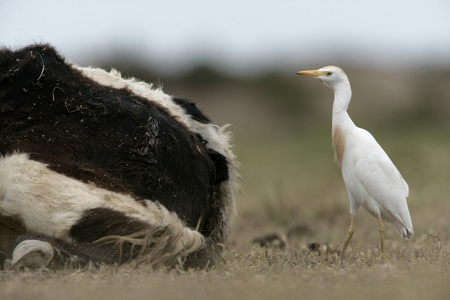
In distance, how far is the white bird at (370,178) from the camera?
533cm

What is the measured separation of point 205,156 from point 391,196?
4.41 ft

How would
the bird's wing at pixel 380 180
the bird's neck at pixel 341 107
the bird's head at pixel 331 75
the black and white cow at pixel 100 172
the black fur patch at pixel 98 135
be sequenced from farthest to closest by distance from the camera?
the bird's head at pixel 331 75 < the bird's neck at pixel 341 107 < the bird's wing at pixel 380 180 < the black fur patch at pixel 98 135 < the black and white cow at pixel 100 172

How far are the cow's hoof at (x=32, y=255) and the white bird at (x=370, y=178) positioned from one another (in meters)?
2.06

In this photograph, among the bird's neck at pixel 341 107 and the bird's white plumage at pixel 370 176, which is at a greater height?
the bird's neck at pixel 341 107

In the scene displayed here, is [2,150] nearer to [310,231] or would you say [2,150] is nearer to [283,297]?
[283,297]

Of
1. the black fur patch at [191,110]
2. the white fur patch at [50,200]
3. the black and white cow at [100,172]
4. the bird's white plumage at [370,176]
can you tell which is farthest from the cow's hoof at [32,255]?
the bird's white plumage at [370,176]

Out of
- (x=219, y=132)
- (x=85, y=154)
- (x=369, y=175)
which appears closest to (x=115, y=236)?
(x=85, y=154)

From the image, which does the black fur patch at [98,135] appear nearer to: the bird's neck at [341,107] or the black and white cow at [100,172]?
the black and white cow at [100,172]

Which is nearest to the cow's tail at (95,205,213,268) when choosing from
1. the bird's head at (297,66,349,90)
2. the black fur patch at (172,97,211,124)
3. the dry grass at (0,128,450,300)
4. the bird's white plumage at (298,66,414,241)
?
the dry grass at (0,128,450,300)

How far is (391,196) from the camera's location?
534cm

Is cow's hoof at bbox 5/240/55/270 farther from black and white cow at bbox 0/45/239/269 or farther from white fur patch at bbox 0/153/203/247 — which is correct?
white fur patch at bbox 0/153/203/247

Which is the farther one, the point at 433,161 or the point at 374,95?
the point at 374,95

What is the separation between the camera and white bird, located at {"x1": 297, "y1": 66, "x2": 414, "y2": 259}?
17.5 ft

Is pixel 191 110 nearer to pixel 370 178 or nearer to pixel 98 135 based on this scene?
pixel 98 135
